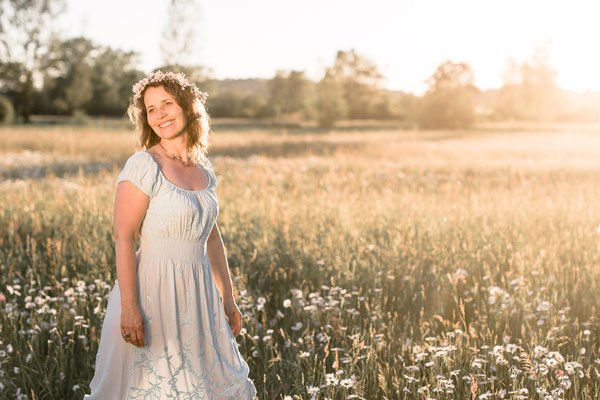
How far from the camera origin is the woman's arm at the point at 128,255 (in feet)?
10.5

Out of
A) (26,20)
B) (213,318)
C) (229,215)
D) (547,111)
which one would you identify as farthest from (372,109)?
(213,318)

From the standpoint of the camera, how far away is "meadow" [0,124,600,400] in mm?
4207

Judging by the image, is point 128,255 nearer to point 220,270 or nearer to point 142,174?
point 142,174

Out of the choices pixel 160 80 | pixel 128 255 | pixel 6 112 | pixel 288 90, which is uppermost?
pixel 288 90

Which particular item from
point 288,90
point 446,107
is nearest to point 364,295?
point 446,107

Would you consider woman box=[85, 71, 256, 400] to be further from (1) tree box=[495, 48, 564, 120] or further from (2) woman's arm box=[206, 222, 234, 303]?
(1) tree box=[495, 48, 564, 120]

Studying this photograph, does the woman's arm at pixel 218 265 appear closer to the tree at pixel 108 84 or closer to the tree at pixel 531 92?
the tree at pixel 108 84

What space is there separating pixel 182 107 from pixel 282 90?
8386cm

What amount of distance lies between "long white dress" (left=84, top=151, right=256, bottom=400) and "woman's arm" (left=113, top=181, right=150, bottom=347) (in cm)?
5

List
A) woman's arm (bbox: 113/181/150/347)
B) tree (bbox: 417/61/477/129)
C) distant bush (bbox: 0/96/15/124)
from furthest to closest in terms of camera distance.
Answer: tree (bbox: 417/61/477/129) < distant bush (bbox: 0/96/15/124) < woman's arm (bbox: 113/181/150/347)

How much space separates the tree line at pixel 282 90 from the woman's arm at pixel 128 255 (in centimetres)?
4514

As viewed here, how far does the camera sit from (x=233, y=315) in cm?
370

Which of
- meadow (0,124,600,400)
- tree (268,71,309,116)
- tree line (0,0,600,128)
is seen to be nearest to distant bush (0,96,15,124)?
tree line (0,0,600,128)

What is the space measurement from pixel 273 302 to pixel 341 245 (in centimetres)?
116
